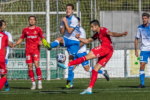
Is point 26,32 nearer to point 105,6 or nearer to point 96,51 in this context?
point 96,51

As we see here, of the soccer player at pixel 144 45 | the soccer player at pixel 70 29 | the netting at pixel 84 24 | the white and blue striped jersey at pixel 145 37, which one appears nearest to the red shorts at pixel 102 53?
the soccer player at pixel 70 29

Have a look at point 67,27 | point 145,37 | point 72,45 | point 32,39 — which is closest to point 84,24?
point 145,37

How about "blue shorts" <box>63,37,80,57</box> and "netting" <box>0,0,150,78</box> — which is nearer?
"blue shorts" <box>63,37,80,57</box>

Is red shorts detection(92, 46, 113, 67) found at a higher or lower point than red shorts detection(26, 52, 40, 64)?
higher

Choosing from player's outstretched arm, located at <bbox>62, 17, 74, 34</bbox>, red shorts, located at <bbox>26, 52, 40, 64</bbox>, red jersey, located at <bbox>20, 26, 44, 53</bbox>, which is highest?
player's outstretched arm, located at <bbox>62, 17, 74, 34</bbox>

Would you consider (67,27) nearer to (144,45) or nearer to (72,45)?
(72,45)

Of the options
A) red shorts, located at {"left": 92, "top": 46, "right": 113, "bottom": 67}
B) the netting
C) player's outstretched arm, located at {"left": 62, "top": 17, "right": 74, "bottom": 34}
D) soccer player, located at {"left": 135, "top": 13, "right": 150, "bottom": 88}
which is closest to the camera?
red shorts, located at {"left": 92, "top": 46, "right": 113, "bottom": 67}

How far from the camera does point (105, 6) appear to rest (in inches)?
653

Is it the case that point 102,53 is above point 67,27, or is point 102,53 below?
below

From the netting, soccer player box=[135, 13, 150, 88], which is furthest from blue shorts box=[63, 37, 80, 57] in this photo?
the netting

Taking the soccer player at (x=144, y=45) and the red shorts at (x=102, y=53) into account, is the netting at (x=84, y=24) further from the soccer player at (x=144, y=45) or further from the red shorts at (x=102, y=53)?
the red shorts at (x=102, y=53)

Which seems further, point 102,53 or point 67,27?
point 67,27

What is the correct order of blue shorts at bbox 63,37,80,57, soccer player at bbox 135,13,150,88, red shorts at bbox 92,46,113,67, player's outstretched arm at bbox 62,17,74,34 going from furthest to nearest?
soccer player at bbox 135,13,150,88, blue shorts at bbox 63,37,80,57, player's outstretched arm at bbox 62,17,74,34, red shorts at bbox 92,46,113,67

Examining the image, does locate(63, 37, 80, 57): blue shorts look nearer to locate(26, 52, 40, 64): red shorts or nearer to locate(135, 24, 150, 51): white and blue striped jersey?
locate(26, 52, 40, 64): red shorts
